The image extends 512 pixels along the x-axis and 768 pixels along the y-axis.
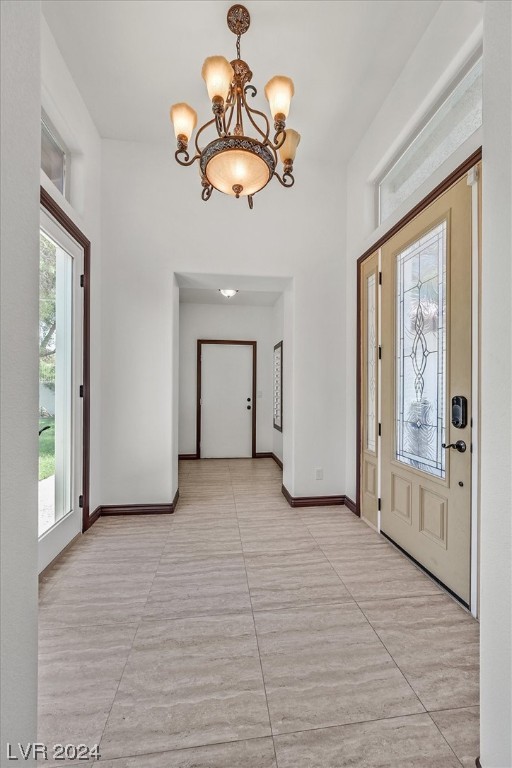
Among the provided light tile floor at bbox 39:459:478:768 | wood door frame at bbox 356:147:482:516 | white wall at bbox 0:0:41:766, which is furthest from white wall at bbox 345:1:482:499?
white wall at bbox 0:0:41:766

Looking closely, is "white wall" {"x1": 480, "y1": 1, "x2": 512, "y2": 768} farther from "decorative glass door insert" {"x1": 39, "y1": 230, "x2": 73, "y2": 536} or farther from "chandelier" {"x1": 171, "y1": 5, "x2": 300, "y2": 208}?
"decorative glass door insert" {"x1": 39, "y1": 230, "x2": 73, "y2": 536}

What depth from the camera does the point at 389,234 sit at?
2951mm

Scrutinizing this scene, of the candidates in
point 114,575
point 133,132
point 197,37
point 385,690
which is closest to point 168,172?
point 133,132

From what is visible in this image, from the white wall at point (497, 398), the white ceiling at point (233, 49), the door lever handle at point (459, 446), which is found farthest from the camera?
the white ceiling at point (233, 49)

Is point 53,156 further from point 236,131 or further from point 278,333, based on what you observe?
point 278,333

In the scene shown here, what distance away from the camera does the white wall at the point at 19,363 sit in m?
0.82

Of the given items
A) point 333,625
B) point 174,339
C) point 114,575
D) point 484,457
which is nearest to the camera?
point 484,457

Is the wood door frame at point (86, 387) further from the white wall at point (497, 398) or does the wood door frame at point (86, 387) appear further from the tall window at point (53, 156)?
the white wall at point (497, 398)

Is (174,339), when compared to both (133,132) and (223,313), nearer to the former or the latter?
(133,132)

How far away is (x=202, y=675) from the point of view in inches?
61.4

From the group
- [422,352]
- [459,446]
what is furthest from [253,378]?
[459,446]

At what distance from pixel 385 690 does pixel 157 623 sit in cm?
113

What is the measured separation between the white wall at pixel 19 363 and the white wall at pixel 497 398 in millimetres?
1290

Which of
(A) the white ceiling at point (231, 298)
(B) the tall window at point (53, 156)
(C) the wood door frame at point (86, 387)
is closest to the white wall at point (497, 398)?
(B) the tall window at point (53, 156)
